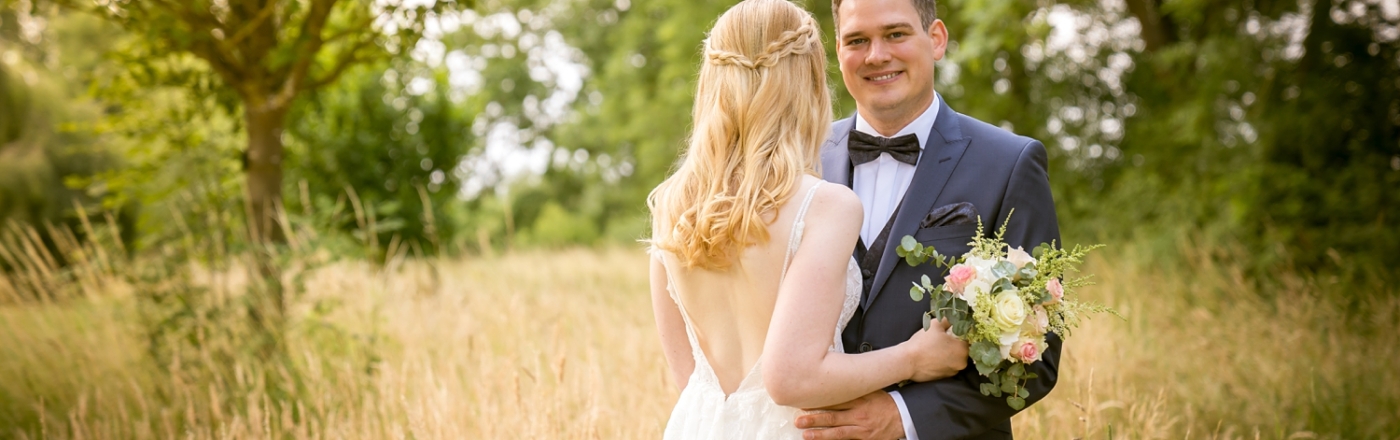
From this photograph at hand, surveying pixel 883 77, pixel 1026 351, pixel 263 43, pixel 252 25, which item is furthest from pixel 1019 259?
pixel 263 43

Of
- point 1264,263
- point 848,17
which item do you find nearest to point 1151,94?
point 1264,263

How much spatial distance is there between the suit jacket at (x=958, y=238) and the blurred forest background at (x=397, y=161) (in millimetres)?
A: 680

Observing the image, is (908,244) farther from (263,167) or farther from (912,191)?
(263,167)

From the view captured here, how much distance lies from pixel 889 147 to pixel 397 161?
6.73m

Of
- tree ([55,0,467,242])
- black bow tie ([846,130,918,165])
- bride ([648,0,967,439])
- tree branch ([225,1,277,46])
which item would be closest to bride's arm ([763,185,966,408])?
bride ([648,0,967,439])

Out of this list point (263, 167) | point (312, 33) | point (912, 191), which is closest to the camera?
point (912, 191)

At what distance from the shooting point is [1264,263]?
7.34 metres

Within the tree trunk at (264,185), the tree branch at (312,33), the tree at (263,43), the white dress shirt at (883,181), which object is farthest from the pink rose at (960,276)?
the tree trunk at (264,185)

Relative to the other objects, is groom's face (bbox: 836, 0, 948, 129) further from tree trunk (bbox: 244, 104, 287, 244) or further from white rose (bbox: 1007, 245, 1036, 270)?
tree trunk (bbox: 244, 104, 287, 244)

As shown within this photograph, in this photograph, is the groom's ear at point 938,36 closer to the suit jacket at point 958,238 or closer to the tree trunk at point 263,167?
the suit jacket at point 958,238

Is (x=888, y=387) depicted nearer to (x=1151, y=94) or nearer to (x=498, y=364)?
(x=498, y=364)

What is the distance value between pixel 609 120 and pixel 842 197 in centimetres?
1792

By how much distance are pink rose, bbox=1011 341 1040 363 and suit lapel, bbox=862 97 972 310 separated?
0.40m

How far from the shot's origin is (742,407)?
2.21 m
